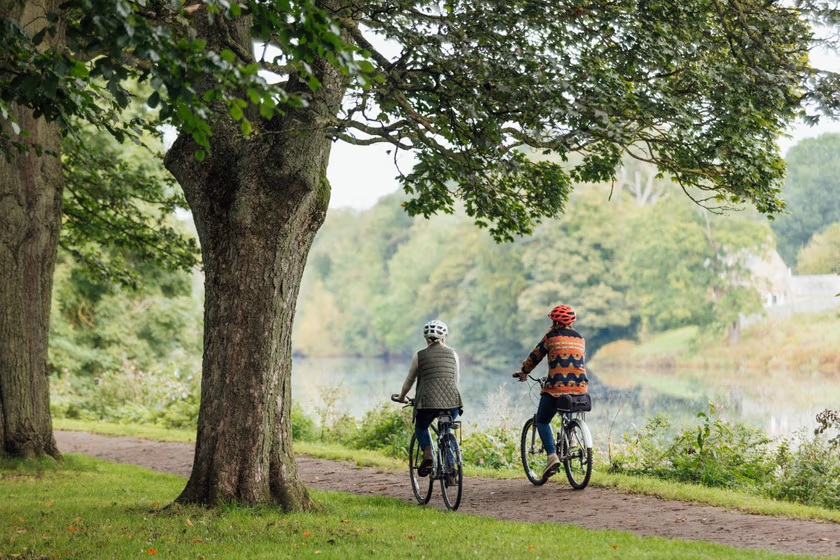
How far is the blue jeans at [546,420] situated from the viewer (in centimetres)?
959

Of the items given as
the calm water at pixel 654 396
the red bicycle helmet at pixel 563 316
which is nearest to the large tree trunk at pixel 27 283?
the calm water at pixel 654 396

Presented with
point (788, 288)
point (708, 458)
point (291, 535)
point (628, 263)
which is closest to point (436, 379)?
point (291, 535)

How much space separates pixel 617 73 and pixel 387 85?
2.26 metres

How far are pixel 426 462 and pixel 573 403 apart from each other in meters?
1.64

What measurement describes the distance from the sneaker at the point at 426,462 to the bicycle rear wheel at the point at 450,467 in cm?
21

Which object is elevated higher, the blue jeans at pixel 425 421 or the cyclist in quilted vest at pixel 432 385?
the cyclist in quilted vest at pixel 432 385

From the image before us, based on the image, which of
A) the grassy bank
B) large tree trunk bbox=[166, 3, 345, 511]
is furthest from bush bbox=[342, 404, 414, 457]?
the grassy bank

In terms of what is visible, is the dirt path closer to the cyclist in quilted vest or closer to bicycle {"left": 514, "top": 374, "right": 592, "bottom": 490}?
bicycle {"left": 514, "top": 374, "right": 592, "bottom": 490}

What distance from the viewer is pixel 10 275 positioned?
11242 mm

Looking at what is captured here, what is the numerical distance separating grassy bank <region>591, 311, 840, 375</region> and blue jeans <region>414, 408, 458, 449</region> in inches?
1437

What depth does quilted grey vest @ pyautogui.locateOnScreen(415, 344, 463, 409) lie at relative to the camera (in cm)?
893

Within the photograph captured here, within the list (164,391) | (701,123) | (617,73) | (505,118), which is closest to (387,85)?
(505,118)

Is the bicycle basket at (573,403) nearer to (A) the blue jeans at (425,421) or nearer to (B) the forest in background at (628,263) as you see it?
(A) the blue jeans at (425,421)

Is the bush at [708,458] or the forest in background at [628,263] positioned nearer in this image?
the bush at [708,458]
